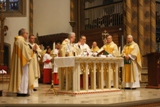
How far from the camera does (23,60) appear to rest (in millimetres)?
7941

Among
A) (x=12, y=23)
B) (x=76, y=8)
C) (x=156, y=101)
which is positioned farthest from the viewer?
(x=12, y=23)

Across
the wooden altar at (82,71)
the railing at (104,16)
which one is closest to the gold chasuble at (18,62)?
the wooden altar at (82,71)

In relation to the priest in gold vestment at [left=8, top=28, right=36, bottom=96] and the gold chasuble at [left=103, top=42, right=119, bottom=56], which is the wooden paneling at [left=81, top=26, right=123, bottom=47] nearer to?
the gold chasuble at [left=103, top=42, right=119, bottom=56]

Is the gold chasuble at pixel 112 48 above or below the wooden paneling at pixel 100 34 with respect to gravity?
below

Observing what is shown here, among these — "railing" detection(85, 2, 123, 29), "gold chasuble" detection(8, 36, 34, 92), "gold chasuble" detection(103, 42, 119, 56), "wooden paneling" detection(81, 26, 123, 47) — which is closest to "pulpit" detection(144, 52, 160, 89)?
"gold chasuble" detection(103, 42, 119, 56)

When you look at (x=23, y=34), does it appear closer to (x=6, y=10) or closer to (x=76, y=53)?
(x=76, y=53)

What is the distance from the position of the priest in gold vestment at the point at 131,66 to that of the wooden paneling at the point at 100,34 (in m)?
3.00

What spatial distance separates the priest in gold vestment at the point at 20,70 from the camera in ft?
26.1

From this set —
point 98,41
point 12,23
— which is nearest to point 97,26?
point 98,41

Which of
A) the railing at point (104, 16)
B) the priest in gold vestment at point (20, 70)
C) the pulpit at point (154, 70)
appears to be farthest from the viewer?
the railing at point (104, 16)

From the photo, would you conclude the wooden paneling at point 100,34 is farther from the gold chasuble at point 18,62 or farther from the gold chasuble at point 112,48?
the gold chasuble at point 18,62

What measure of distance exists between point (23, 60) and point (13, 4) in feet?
36.0

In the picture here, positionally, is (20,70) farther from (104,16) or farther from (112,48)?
(104,16)

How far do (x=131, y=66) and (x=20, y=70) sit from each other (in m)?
4.31
